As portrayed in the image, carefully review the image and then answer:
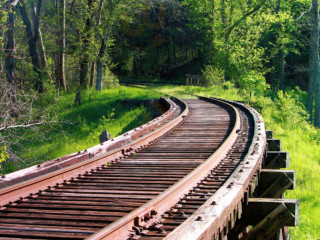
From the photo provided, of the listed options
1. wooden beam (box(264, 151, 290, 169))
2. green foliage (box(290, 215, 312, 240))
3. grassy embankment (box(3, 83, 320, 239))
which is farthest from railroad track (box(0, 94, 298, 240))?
grassy embankment (box(3, 83, 320, 239))

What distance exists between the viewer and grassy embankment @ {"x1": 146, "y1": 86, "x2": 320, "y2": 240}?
7.21 meters

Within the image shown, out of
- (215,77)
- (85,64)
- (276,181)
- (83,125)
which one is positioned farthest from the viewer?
(85,64)

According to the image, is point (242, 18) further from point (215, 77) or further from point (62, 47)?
point (62, 47)

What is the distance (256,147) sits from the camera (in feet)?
21.7

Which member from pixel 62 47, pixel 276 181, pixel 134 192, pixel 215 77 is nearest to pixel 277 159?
pixel 276 181

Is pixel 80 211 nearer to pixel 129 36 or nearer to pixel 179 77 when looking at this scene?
pixel 179 77

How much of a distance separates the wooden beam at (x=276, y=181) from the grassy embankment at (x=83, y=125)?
25.0ft

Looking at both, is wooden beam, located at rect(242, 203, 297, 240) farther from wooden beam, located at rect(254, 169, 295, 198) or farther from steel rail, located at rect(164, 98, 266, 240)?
wooden beam, located at rect(254, 169, 295, 198)

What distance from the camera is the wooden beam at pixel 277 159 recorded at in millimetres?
8047

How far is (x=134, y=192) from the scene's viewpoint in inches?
186

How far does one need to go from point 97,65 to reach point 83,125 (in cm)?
807

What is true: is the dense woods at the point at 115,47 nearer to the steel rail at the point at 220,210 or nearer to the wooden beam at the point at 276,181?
the wooden beam at the point at 276,181

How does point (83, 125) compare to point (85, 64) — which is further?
point (85, 64)

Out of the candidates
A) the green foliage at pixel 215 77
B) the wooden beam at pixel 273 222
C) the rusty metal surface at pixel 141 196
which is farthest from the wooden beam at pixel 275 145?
the green foliage at pixel 215 77
